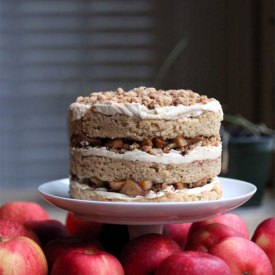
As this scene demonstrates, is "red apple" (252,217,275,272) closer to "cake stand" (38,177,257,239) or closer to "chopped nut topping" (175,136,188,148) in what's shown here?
"cake stand" (38,177,257,239)

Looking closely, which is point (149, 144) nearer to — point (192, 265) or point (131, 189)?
point (131, 189)

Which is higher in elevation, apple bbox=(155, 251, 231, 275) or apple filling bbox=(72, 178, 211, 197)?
apple filling bbox=(72, 178, 211, 197)

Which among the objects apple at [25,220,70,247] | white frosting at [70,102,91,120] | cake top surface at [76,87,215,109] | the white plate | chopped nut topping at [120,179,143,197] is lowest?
apple at [25,220,70,247]

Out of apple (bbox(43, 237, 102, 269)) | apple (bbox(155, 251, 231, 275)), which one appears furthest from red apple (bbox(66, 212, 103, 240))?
apple (bbox(155, 251, 231, 275))

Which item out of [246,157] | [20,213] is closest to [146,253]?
[20,213]

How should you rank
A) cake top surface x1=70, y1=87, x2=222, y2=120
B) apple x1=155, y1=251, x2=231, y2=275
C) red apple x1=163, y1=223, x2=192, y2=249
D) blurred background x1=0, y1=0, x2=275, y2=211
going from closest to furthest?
apple x1=155, y1=251, x2=231, y2=275, cake top surface x1=70, y1=87, x2=222, y2=120, red apple x1=163, y1=223, x2=192, y2=249, blurred background x1=0, y1=0, x2=275, y2=211

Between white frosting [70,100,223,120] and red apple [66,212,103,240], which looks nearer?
white frosting [70,100,223,120]

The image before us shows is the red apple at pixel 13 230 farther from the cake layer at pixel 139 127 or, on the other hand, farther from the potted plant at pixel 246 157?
the potted plant at pixel 246 157

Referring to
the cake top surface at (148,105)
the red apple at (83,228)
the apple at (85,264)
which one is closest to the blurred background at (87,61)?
the red apple at (83,228)
